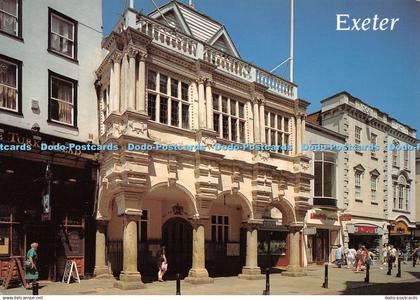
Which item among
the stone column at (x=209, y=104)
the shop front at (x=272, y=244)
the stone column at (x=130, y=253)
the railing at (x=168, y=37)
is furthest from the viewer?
the shop front at (x=272, y=244)

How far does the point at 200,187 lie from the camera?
13977mm

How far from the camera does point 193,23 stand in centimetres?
1816

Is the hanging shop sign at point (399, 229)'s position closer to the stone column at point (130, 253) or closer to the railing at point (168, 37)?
the railing at point (168, 37)

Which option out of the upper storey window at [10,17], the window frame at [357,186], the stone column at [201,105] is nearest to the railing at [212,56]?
the stone column at [201,105]

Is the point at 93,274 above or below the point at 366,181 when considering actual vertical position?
below

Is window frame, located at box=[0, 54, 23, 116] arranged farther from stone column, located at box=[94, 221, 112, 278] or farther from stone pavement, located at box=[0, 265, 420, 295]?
stone pavement, located at box=[0, 265, 420, 295]

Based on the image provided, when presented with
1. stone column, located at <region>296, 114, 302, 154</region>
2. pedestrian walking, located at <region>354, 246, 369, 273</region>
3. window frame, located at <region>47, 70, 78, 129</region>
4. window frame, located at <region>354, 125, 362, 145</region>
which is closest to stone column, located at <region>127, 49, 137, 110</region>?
window frame, located at <region>47, 70, 78, 129</region>

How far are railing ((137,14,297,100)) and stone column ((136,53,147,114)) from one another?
902mm

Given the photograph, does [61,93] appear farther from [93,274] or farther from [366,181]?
[366,181]

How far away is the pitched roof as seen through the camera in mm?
17500

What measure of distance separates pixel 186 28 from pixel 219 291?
1020 cm

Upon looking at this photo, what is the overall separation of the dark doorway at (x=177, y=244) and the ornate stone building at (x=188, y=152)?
4 cm

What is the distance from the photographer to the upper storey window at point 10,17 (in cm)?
1199

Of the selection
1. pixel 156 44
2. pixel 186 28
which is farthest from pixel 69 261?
pixel 186 28
